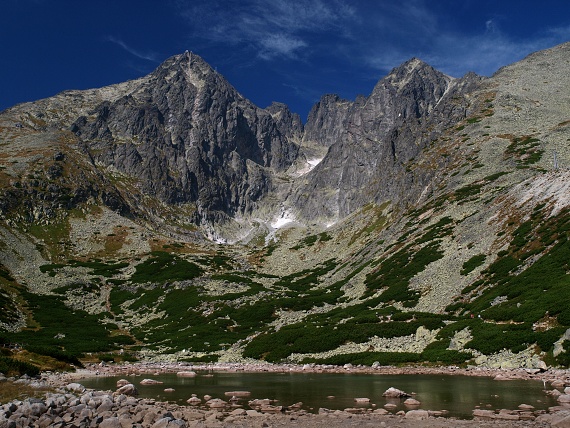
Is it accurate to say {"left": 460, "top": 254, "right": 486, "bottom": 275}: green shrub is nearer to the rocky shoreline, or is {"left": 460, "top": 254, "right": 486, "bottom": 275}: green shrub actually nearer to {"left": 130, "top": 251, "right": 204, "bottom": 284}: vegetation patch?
the rocky shoreline

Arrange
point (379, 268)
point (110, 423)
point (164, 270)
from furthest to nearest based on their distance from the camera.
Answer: point (164, 270), point (379, 268), point (110, 423)

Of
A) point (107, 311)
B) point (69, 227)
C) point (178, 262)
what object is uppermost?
point (69, 227)

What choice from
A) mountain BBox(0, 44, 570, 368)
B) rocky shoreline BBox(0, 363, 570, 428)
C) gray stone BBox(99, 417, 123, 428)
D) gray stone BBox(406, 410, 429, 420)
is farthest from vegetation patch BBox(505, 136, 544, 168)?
gray stone BBox(99, 417, 123, 428)

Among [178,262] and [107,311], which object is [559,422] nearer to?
[107,311]

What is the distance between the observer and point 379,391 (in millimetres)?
25484

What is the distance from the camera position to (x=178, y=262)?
146m

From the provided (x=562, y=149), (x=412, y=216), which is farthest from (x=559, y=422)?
(x=562, y=149)

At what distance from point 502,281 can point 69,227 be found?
170640 millimetres

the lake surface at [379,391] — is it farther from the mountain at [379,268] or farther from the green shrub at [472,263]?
the green shrub at [472,263]

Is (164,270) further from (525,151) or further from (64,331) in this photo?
(525,151)

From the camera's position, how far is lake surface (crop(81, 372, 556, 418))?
2036cm

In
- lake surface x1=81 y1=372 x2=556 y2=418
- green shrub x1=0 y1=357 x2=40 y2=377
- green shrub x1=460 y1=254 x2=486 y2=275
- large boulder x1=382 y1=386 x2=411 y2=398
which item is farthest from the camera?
green shrub x1=460 y1=254 x2=486 y2=275

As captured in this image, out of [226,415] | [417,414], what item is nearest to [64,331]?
[226,415]

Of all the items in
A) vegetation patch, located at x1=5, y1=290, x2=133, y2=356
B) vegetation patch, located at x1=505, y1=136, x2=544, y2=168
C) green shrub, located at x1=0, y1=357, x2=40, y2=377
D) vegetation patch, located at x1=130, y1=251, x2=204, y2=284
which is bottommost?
green shrub, located at x1=0, y1=357, x2=40, y2=377
